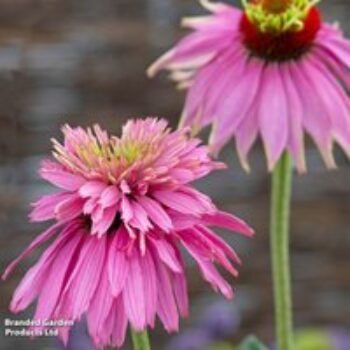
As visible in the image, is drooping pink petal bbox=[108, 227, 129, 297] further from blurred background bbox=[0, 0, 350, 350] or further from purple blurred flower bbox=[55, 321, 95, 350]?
blurred background bbox=[0, 0, 350, 350]

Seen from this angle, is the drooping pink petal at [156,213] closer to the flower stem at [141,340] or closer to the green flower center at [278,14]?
the flower stem at [141,340]

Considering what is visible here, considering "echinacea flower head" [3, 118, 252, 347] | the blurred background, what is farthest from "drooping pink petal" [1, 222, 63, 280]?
the blurred background

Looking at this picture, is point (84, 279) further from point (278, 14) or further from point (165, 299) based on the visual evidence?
point (278, 14)

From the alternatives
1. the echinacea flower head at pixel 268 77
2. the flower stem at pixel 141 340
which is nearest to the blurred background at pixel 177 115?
the echinacea flower head at pixel 268 77

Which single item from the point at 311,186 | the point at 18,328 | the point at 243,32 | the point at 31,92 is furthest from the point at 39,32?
the point at 18,328

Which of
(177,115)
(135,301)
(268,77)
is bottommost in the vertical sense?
(135,301)

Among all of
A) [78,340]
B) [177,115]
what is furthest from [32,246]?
[177,115]

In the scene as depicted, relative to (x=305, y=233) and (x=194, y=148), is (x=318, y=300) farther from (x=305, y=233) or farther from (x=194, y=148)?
(x=194, y=148)
